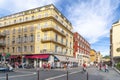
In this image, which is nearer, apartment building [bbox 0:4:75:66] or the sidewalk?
the sidewalk

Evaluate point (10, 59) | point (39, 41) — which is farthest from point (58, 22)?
point (10, 59)

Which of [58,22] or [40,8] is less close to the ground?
[40,8]

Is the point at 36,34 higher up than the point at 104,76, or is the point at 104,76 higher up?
the point at 36,34

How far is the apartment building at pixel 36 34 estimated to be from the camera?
4997 centimetres

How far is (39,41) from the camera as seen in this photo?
51.7 meters

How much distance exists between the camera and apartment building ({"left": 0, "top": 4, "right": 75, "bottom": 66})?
4997 centimetres

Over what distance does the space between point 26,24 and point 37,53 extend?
8962 millimetres

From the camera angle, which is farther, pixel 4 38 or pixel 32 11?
pixel 4 38

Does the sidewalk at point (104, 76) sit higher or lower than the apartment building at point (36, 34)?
lower

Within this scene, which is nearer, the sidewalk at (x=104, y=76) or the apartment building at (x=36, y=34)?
the sidewalk at (x=104, y=76)

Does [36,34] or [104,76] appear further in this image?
[36,34]

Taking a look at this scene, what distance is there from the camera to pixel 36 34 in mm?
52375

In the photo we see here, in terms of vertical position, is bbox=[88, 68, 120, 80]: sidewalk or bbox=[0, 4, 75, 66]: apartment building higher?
bbox=[0, 4, 75, 66]: apartment building

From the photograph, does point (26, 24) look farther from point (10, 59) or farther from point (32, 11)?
point (10, 59)
